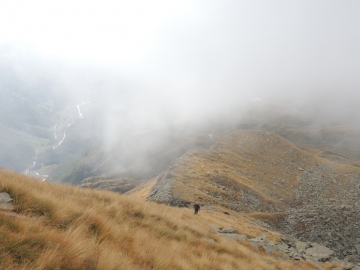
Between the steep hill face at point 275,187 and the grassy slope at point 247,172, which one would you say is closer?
the steep hill face at point 275,187

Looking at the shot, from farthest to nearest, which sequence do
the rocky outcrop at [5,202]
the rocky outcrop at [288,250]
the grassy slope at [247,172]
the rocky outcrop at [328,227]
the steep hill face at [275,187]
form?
the grassy slope at [247,172] < the steep hill face at [275,187] < the rocky outcrop at [328,227] < the rocky outcrop at [288,250] < the rocky outcrop at [5,202]

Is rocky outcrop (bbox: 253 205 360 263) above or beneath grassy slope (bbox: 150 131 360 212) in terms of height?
beneath

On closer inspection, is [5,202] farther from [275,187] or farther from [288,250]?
[275,187]

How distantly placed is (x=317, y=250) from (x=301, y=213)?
1800 centimetres

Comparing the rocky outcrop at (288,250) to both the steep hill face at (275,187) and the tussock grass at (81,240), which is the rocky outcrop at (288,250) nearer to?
the tussock grass at (81,240)

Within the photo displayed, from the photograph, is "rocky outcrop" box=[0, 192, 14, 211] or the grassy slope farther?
the grassy slope

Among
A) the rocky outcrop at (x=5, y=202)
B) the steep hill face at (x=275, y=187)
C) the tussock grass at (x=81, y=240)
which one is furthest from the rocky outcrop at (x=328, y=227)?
the rocky outcrop at (x=5, y=202)

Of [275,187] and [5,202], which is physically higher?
[5,202]

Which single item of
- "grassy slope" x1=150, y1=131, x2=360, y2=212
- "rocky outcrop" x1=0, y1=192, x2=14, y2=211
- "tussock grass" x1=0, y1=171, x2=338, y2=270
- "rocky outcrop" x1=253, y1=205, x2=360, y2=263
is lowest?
"rocky outcrop" x1=253, y1=205, x2=360, y2=263

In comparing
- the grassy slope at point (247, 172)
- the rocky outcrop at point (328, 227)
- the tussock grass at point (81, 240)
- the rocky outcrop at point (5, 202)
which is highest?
the rocky outcrop at point (5, 202)

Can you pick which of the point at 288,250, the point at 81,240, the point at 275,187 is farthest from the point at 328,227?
the point at 81,240

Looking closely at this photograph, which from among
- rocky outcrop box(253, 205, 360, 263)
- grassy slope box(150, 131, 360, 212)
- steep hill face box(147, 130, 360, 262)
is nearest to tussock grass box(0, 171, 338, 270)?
steep hill face box(147, 130, 360, 262)

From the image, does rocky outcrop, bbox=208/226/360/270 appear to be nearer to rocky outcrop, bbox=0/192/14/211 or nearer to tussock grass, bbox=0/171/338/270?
tussock grass, bbox=0/171/338/270

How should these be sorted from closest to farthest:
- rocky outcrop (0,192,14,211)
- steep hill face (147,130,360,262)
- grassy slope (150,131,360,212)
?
rocky outcrop (0,192,14,211)
steep hill face (147,130,360,262)
grassy slope (150,131,360,212)
